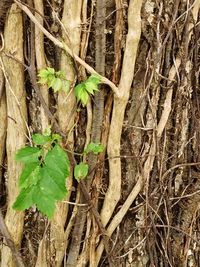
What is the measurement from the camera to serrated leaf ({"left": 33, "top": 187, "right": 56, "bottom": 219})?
1308mm

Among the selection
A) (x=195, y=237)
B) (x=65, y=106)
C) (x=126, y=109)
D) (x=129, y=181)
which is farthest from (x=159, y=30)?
(x=195, y=237)

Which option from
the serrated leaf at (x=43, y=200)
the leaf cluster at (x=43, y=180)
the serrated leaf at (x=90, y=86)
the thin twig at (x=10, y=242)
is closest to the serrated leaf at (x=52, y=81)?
the serrated leaf at (x=90, y=86)

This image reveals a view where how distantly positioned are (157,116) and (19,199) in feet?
1.93

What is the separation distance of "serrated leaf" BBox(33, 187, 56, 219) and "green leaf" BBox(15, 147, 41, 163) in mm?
95

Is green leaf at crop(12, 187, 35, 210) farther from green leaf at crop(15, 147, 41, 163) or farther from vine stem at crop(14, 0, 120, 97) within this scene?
vine stem at crop(14, 0, 120, 97)

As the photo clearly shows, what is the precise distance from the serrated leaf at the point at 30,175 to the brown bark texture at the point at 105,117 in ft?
0.67

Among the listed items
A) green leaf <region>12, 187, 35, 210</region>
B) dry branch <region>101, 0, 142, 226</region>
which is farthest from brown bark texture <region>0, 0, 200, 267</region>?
green leaf <region>12, 187, 35, 210</region>

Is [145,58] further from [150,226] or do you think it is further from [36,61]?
[150,226]

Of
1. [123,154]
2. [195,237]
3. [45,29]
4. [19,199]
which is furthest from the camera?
[195,237]

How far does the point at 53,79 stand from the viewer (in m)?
1.41

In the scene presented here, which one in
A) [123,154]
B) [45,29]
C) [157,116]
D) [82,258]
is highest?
[45,29]

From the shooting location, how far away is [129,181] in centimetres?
161

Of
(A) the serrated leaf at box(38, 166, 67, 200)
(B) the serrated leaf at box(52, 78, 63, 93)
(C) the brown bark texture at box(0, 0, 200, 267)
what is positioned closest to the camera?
(A) the serrated leaf at box(38, 166, 67, 200)

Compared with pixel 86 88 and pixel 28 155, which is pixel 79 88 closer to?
pixel 86 88
